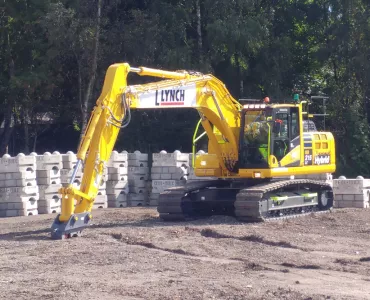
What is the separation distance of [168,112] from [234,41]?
4.87m

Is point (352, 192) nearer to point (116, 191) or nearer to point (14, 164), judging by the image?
point (116, 191)

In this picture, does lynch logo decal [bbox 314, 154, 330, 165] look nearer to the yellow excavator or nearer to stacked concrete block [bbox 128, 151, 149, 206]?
the yellow excavator

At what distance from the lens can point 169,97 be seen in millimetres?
16312

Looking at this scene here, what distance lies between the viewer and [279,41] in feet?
104

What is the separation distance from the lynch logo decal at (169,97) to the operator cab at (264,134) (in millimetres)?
1852

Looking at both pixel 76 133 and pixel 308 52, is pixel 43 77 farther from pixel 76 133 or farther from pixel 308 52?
pixel 308 52

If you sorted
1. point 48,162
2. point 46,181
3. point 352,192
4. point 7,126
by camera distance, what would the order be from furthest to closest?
point 7,126 → point 48,162 → point 46,181 → point 352,192

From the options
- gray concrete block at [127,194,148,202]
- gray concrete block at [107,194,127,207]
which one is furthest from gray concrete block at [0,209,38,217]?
gray concrete block at [127,194,148,202]

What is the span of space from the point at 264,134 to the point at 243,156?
0.71m

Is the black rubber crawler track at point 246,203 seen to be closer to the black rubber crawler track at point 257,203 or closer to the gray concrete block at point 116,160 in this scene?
the black rubber crawler track at point 257,203

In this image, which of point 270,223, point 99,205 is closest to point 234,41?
point 99,205

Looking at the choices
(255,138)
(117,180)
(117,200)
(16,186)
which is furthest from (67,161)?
(255,138)

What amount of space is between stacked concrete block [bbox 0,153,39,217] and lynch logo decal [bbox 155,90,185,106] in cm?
567

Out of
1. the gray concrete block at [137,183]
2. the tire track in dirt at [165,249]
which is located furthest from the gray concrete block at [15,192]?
the tire track in dirt at [165,249]
